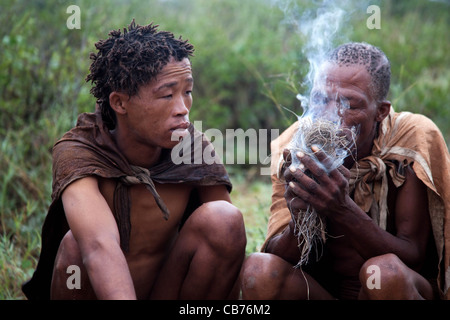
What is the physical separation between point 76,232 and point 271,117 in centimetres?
507

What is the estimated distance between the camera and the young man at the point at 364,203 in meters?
2.58

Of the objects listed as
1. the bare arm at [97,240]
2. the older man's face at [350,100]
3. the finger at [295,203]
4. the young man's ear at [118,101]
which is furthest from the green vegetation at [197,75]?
the bare arm at [97,240]

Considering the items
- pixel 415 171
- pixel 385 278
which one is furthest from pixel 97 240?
pixel 415 171

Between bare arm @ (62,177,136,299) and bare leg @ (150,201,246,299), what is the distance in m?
0.45

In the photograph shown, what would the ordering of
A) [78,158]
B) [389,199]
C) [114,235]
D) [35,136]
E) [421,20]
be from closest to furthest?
[114,235] → [78,158] → [389,199] → [35,136] → [421,20]

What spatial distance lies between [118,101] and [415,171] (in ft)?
4.95

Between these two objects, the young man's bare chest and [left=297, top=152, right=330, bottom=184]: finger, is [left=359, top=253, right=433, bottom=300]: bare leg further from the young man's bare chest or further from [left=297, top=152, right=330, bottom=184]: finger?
the young man's bare chest

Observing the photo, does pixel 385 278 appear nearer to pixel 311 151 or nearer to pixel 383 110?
pixel 311 151

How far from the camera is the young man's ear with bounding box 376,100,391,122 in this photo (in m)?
2.94

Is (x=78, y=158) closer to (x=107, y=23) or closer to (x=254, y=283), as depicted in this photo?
(x=254, y=283)
